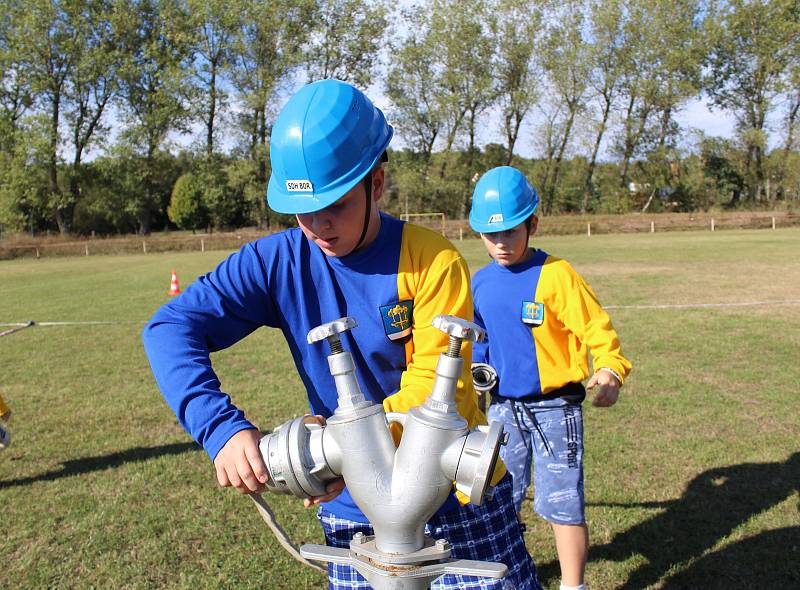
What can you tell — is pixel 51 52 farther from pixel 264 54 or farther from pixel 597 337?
pixel 597 337

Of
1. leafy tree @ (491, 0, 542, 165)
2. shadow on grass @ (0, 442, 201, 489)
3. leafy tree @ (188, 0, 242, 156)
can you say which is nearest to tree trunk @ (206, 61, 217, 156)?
leafy tree @ (188, 0, 242, 156)

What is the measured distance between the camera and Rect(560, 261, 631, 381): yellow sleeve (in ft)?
10.8

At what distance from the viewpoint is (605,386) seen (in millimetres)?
3193

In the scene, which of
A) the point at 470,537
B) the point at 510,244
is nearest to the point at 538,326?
the point at 510,244

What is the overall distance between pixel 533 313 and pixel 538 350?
195mm

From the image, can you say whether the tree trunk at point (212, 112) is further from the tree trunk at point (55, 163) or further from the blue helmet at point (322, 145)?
the blue helmet at point (322, 145)

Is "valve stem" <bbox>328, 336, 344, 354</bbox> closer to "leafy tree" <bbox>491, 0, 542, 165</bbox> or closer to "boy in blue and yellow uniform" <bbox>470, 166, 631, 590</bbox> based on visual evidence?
"boy in blue and yellow uniform" <bbox>470, 166, 631, 590</bbox>

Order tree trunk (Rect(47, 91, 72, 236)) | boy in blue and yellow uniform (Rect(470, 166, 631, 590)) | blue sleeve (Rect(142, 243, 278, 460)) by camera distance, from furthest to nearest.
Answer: tree trunk (Rect(47, 91, 72, 236)) < boy in blue and yellow uniform (Rect(470, 166, 631, 590)) < blue sleeve (Rect(142, 243, 278, 460))

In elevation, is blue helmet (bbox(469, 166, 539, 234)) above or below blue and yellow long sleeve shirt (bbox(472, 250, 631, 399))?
above

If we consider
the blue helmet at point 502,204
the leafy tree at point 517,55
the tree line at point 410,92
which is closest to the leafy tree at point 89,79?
the tree line at point 410,92

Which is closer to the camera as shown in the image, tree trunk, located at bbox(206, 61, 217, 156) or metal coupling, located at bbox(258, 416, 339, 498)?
metal coupling, located at bbox(258, 416, 339, 498)

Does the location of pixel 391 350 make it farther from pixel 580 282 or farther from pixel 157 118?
pixel 157 118

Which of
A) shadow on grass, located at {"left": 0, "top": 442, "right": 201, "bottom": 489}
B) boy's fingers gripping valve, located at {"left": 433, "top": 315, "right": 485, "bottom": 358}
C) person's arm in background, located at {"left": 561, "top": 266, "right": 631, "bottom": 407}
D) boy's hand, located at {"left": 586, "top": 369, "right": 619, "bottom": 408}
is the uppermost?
boy's fingers gripping valve, located at {"left": 433, "top": 315, "right": 485, "bottom": 358}

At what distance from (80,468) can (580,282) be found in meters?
4.41
